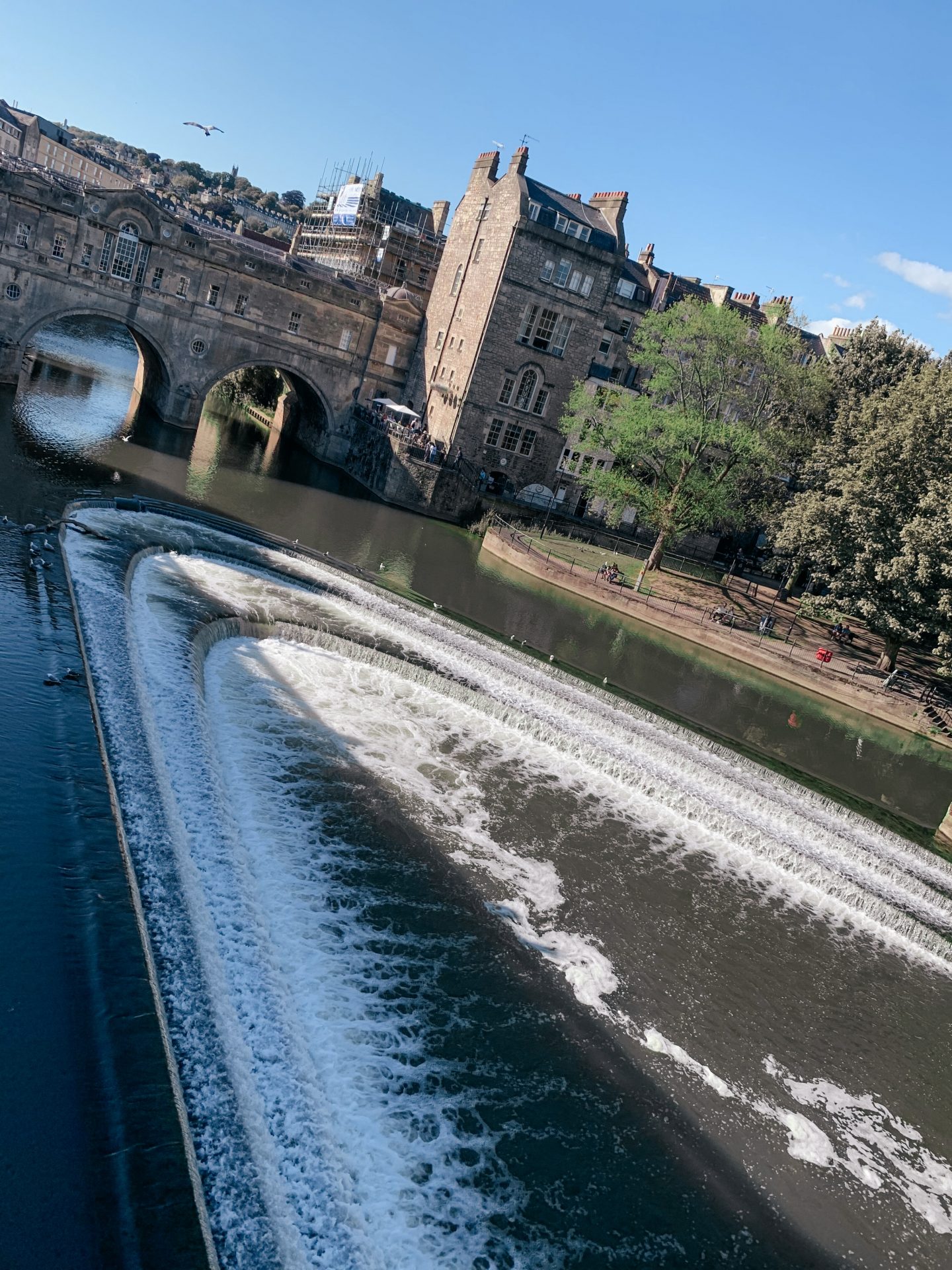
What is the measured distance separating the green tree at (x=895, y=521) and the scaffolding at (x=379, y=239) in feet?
119

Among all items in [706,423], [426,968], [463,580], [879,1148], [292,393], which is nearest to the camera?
[879,1148]

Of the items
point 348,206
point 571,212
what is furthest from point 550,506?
point 348,206

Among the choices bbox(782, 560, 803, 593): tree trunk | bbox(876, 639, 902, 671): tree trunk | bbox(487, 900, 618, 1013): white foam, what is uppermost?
bbox(782, 560, 803, 593): tree trunk

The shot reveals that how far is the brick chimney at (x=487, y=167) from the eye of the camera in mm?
52312

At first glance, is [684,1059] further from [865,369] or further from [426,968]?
[865,369]

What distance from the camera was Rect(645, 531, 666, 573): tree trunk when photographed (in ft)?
142

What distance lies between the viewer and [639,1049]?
1143 centimetres

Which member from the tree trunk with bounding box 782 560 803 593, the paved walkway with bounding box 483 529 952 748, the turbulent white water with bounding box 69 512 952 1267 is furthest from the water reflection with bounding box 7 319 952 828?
the tree trunk with bounding box 782 560 803 593

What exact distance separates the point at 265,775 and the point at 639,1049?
703 cm

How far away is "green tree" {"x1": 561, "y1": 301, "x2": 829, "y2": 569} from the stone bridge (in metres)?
15.3

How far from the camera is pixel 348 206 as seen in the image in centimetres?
Answer: 7856

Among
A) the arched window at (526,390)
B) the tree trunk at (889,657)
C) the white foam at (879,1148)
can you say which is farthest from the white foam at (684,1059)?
the arched window at (526,390)

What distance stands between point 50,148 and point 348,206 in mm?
61148

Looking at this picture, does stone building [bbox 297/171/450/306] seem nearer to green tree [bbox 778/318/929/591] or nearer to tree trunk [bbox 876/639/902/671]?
green tree [bbox 778/318/929/591]
